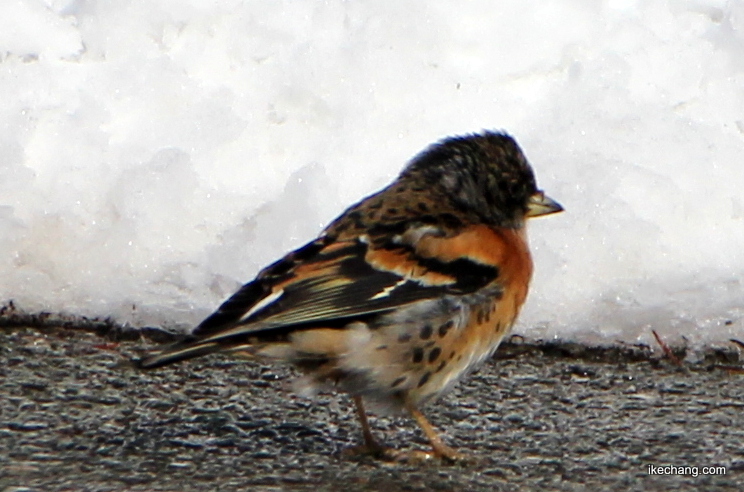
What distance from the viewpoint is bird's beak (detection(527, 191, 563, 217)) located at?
199 inches

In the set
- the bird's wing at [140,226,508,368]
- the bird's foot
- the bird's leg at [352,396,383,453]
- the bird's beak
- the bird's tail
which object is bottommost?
the bird's foot

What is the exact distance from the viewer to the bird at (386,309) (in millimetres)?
4086

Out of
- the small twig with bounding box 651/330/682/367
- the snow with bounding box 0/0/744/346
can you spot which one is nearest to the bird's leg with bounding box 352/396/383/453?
the snow with bounding box 0/0/744/346

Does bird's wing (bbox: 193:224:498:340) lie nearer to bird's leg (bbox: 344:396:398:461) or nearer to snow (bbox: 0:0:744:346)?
bird's leg (bbox: 344:396:398:461)

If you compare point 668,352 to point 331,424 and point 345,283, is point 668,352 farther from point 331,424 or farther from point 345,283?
point 345,283

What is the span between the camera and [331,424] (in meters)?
4.54

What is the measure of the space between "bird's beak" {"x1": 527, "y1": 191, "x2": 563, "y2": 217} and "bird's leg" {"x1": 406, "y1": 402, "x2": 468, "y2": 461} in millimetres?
999

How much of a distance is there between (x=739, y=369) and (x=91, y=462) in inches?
92.5

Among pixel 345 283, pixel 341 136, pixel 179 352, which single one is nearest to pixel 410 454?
pixel 345 283

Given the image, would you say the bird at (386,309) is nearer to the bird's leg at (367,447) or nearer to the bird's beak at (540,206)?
the bird's leg at (367,447)

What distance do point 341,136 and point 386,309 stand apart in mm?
2219

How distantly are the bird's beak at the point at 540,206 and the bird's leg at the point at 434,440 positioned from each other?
100 centimetres

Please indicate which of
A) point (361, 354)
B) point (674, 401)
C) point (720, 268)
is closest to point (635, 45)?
point (720, 268)

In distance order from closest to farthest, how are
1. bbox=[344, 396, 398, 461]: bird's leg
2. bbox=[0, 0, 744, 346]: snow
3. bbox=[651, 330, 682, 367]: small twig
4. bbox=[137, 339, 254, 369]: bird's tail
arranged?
bbox=[137, 339, 254, 369]: bird's tail
bbox=[344, 396, 398, 461]: bird's leg
bbox=[651, 330, 682, 367]: small twig
bbox=[0, 0, 744, 346]: snow
